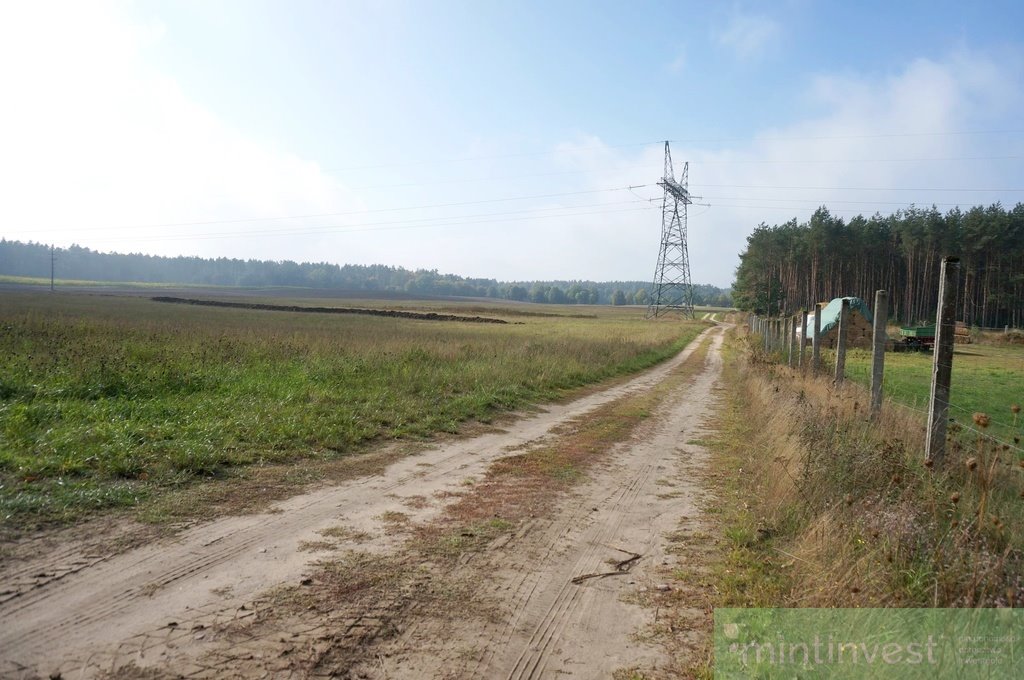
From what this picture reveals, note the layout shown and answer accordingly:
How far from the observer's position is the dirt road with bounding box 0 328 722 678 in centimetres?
362

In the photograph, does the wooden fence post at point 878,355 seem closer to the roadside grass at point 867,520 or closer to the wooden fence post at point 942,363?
the roadside grass at point 867,520

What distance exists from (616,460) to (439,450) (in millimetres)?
2694

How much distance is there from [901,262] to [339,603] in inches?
3185

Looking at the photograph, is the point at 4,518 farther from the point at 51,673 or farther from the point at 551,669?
the point at 551,669

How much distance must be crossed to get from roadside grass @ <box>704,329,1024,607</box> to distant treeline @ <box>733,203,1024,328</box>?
5543 centimetres

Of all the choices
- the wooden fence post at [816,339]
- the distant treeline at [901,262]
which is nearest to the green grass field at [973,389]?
the wooden fence post at [816,339]

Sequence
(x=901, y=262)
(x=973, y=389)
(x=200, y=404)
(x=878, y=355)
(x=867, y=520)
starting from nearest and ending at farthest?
(x=867, y=520) → (x=878, y=355) → (x=200, y=404) → (x=973, y=389) → (x=901, y=262)

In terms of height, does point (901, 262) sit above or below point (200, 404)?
above

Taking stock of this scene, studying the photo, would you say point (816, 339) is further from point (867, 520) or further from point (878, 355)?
point (867, 520)

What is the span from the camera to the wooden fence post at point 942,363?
610 centimetres

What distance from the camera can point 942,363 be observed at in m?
6.20

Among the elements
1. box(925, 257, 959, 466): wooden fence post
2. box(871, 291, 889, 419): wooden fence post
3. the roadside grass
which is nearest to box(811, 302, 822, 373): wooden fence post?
box(871, 291, 889, 419): wooden fence post

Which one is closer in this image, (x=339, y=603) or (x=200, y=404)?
(x=339, y=603)

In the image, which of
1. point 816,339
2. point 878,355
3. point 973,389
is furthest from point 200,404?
point 973,389
